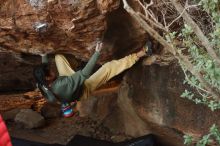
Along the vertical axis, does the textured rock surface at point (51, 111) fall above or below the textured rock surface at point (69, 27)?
below

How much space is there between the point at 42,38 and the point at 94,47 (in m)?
0.80

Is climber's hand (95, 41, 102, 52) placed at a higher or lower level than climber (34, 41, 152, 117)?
higher

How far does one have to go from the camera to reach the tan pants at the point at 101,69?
A: 589cm

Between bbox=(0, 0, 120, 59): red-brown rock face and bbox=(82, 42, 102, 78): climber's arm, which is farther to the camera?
bbox=(82, 42, 102, 78): climber's arm

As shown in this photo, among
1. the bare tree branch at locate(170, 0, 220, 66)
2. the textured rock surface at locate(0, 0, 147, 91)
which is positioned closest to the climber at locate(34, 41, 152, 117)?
the textured rock surface at locate(0, 0, 147, 91)

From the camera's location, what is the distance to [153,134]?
6.74 meters

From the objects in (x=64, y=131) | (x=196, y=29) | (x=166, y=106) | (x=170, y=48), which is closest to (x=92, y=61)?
(x=166, y=106)

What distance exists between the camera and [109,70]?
596 cm

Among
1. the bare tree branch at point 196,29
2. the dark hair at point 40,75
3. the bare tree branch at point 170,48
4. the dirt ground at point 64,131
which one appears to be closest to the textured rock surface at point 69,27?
the dark hair at point 40,75

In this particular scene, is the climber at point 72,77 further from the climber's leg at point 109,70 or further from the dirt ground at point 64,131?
the dirt ground at point 64,131

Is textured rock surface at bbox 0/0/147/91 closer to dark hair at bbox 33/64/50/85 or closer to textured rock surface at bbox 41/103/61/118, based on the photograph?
dark hair at bbox 33/64/50/85

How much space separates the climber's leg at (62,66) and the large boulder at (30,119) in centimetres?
271

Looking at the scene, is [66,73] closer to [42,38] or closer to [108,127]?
[42,38]

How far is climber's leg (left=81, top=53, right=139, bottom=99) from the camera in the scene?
5.89 metres
